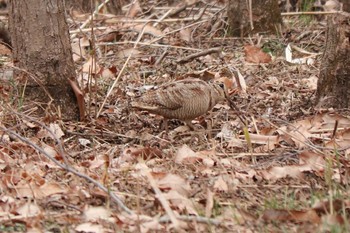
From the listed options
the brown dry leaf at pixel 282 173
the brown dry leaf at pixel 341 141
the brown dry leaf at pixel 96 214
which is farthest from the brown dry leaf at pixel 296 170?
the brown dry leaf at pixel 96 214

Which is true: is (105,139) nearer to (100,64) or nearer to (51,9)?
(51,9)

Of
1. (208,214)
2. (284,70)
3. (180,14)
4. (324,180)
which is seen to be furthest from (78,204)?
(180,14)

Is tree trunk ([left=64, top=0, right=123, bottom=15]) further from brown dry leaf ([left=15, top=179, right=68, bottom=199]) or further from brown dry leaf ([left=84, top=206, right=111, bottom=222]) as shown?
brown dry leaf ([left=84, top=206, right=111, bottom=222])

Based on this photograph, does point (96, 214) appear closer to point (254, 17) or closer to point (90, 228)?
point (90, 228)

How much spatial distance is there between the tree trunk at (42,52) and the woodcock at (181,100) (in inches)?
23.3

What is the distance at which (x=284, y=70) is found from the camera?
7.82m

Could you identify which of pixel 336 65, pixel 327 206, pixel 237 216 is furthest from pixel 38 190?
pixel 336 65

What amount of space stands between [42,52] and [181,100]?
1.07 meters

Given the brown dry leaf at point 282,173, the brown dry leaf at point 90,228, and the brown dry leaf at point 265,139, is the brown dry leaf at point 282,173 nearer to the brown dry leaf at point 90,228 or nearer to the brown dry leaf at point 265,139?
the brown dry leaf at point 265,139

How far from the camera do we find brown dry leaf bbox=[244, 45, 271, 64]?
805cm

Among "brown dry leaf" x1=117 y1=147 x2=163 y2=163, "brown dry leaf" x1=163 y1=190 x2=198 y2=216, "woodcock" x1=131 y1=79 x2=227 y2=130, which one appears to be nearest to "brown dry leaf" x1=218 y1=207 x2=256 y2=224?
"brown dry leaf" x1=163 y1=190 x2=198 y2=216

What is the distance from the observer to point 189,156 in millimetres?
5090

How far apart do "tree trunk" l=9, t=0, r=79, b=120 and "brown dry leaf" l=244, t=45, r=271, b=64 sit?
2.43 meters

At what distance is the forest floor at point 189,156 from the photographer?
159 inches
